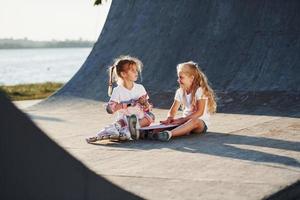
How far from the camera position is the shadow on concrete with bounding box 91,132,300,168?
5469mm

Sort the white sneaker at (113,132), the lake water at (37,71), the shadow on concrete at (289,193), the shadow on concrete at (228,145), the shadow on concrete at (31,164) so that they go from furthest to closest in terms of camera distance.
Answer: the lake water at (37,71) → the white sneaker at (113,132) → the shadow on concrete at (228,145) → the shadow on concrete at (289,193) → the shadow on concrete at (31,164)

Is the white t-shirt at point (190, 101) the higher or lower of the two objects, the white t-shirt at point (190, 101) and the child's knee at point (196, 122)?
the higher

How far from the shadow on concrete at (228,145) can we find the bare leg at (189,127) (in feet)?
0.21

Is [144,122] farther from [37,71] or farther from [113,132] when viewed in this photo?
[37,71]

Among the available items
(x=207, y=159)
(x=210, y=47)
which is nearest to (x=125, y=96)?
(x=207, y=159)

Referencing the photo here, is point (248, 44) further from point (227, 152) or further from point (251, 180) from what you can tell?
point (251, 180)

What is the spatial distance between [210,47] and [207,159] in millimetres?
5854

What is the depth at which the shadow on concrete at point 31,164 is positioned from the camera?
2828 millimetres

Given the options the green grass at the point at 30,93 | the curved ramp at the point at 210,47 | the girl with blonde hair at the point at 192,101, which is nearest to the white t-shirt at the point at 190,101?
the girl with blonde hair at the point at 192,101

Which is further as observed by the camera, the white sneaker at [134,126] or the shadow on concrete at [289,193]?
the white sneaker at [134,126]

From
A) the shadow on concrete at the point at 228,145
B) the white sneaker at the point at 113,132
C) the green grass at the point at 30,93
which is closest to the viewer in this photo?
the shadow on concrete at the point at 228,145

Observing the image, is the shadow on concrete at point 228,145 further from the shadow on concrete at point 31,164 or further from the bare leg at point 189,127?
the shadow on concrete at point 31,164

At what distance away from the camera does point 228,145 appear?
621 centimetres

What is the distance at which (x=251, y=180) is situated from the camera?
4551mm
